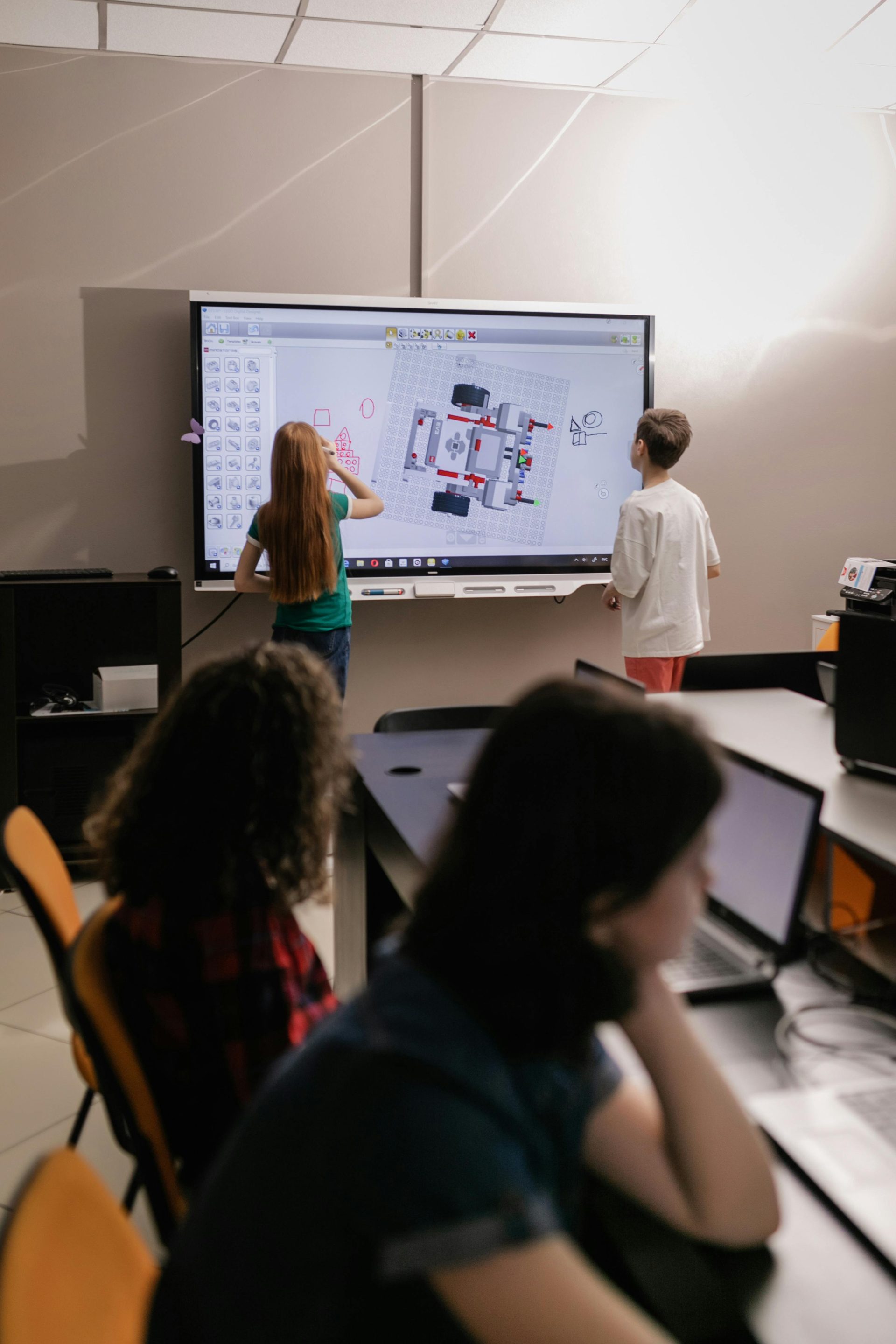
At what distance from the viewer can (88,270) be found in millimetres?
3816

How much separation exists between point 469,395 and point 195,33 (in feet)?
4.90

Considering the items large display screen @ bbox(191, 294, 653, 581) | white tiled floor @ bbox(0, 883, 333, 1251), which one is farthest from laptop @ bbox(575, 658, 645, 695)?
large display screen @ bbox(191, 294, 653, 581)

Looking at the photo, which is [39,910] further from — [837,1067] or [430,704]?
[430,704]

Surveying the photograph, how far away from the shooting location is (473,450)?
4.11m

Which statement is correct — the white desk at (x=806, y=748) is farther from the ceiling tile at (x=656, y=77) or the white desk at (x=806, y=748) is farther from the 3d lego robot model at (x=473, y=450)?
the ceiling tile at (x=656, y=77)

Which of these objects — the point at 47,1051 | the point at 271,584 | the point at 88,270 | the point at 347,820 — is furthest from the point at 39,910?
the point at 88,270

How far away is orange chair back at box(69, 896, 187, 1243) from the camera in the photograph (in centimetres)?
117

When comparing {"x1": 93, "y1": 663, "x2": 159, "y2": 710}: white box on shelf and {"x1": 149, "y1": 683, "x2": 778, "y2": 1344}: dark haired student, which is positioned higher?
{"x1": 149, "y1": 683, "x2": 778, "y2": 1344}: dark haired student

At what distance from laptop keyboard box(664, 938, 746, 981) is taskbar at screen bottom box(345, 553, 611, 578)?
2803 millimetres

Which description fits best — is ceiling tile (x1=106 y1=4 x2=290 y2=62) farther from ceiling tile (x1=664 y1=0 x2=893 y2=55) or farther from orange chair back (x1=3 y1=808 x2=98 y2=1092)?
orange chair back (x1=3 y1=808 x2=98 y2=1092)

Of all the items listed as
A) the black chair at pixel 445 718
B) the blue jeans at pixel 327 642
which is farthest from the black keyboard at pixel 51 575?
the black chair at pixel 445 718

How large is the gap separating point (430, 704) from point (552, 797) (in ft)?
12.3

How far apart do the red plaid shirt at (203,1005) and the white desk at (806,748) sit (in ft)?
1.84

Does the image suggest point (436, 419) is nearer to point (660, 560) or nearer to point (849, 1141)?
point (660, 560)
